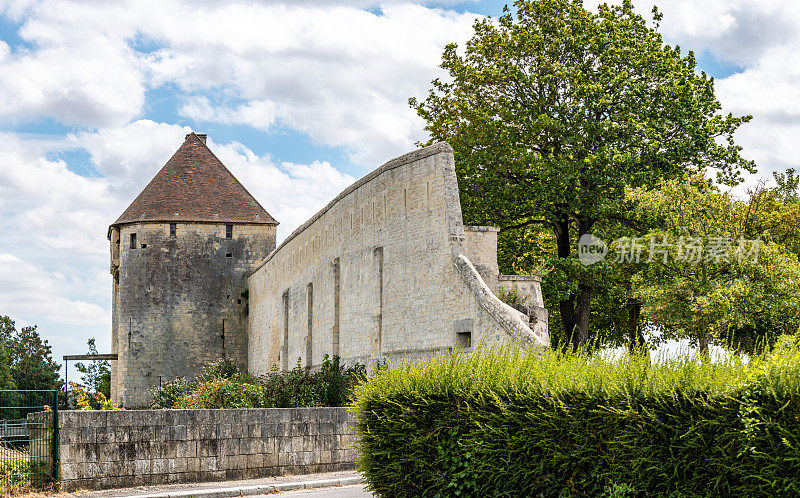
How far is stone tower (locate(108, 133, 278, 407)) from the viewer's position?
1793 inches

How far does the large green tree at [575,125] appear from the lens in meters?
28.2

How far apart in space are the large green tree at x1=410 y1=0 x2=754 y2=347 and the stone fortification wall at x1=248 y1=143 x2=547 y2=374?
17.9 feet

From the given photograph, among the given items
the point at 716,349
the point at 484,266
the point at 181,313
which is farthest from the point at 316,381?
the point at 181,313

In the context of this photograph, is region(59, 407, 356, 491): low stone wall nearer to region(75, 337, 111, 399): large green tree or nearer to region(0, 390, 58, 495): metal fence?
region(0, 390, 58, 495): metal fence

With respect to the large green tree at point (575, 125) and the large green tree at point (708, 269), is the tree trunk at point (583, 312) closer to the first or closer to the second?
the large green tree at point (575, 125)

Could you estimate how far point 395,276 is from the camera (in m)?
22.7

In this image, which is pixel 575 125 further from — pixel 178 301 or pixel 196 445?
pixel 178 301

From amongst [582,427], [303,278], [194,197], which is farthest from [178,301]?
[582,427]

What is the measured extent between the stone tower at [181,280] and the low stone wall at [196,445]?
3152 centimetres

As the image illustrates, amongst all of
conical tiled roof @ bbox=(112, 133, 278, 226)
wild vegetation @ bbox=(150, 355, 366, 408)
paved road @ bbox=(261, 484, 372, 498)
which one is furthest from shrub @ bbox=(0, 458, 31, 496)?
conical tiled roof @ bbox=(112, 133, 278, 226)

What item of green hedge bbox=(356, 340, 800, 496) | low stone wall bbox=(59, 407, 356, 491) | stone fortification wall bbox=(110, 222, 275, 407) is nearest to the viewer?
green hedge bbox=(356, 340, 800, 496)

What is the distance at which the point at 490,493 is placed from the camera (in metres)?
8.91

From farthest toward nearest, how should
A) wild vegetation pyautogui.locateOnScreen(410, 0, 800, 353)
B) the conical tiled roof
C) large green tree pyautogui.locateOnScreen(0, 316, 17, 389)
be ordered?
1. large green tree pyautogui.locateOnScreen(0, 316, 17, 389)
2. the conical tiled roof
3. wild vegetation pyautogui.locateOnScreen(410, 0, 800, 353)

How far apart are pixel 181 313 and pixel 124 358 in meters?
3.65
